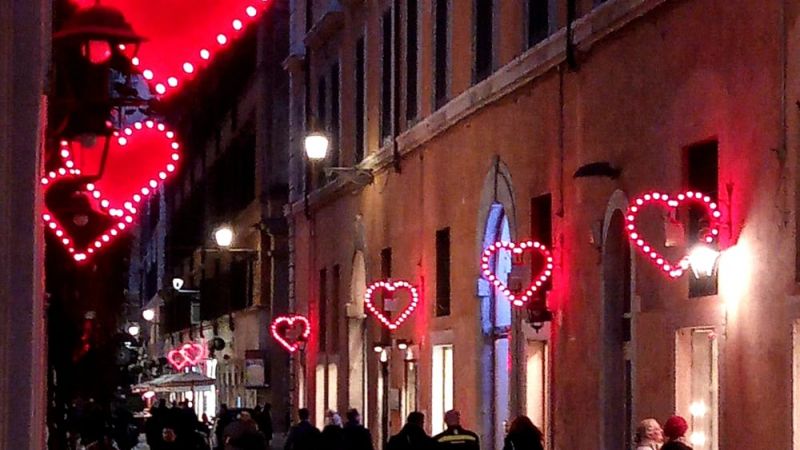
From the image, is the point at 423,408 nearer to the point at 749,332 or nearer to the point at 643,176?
the point at 643,176

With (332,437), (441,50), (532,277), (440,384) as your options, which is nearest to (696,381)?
(532,277)

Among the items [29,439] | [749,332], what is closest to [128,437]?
[749,332]

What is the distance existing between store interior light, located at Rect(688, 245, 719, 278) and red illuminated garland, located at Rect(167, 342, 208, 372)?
4196 cm

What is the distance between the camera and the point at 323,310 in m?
40.7

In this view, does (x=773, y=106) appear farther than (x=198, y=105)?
No

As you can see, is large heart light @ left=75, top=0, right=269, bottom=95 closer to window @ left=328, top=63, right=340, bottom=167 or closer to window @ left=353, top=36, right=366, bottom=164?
window @ left=353, top=36, right=366, bottom=164

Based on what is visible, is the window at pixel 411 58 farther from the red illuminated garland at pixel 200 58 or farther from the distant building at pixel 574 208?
the red illuminated garland at pixel 200 58

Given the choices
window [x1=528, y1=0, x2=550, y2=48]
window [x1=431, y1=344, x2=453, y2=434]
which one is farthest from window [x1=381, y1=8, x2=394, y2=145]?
window [x1=528, y1=0, x2=550, y2=48]

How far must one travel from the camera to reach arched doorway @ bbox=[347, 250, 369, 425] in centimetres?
3575

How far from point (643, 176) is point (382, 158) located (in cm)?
1436

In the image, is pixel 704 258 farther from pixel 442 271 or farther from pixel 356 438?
pixel 442 271

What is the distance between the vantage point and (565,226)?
21.9 m

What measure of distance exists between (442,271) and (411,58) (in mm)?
4335

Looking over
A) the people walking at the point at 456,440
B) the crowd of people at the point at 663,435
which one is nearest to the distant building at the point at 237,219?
the people walking at the point at 456,440
